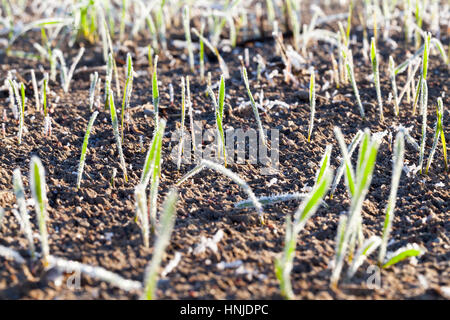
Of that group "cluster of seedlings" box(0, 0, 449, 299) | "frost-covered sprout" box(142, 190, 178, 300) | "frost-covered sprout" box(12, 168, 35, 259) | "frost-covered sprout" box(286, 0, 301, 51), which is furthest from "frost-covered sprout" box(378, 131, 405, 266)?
"frost-covered sprout" box(286, 0, 301, 51)

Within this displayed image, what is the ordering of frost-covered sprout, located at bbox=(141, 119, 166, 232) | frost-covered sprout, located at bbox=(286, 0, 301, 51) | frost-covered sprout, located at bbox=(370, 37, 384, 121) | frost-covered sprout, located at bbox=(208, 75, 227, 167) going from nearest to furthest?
1. frost-covered sprout, located at bbox=(141, 119, 166, 232)
2. frost-covered sprout, located at bbox=(208, 75, 227, 167)
3. frost-covered sprout, located at bbox=(370, 37, 384, 121)
4. frost-covered sprout, located at bbox=(286, 0, 301, 51)

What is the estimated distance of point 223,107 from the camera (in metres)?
1.56

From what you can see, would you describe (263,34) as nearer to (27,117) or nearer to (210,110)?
(210,110)

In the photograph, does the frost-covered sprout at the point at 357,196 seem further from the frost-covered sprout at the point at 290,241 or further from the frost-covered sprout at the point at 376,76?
the frost-covered sprout at the point at 376,76

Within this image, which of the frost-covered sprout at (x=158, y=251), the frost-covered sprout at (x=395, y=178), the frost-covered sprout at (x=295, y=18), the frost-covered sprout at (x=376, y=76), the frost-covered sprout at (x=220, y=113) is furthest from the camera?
the frost-covered sprout at (x=295, y=18)

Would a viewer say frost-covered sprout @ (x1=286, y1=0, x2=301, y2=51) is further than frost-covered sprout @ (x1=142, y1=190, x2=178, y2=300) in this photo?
Yes

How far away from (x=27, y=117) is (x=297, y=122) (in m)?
0.85

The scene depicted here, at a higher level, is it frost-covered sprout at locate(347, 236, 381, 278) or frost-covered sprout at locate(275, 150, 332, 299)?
frost-covered sprout at locate(275, 150, 332, 299)

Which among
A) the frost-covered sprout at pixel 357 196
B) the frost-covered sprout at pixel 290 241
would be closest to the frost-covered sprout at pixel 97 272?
the frost-covered sprout at pixel 290 241

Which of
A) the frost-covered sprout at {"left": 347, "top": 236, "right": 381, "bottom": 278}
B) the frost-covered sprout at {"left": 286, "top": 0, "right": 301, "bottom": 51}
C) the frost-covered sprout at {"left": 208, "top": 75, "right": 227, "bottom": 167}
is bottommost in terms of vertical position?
the frost-covered sprout at {"left": 347, "top": 236, "right": 381, "bottom": 278}

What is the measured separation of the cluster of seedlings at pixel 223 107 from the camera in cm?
96

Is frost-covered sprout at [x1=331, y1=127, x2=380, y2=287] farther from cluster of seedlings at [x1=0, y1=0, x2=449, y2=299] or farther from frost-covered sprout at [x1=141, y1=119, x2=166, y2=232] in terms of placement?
frost-covered sprout at [x1=141, y1=119, x2=166, y2=232]

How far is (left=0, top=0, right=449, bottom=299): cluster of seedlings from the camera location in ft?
3.14
